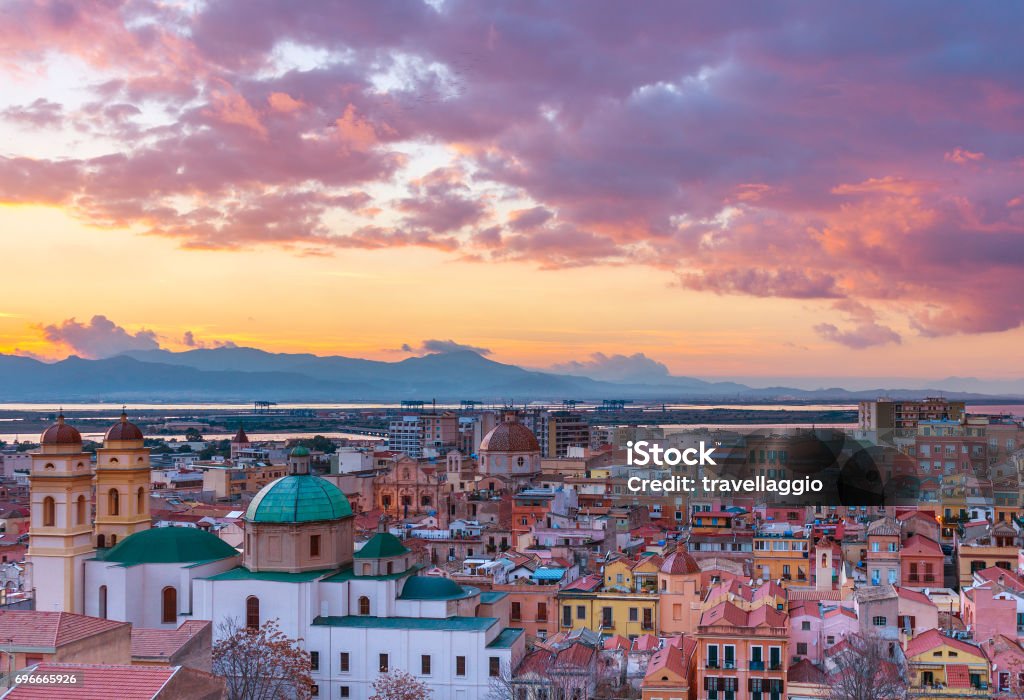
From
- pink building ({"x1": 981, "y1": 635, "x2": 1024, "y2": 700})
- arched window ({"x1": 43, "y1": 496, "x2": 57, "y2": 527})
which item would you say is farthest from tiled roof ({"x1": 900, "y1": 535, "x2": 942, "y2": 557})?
arched window ({"x1": 43, "y1": 496, "x2": 57, "y2": 527})

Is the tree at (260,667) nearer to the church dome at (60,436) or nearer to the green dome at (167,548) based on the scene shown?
the green dome at (167,548)

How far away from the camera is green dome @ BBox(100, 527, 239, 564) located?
3381cm

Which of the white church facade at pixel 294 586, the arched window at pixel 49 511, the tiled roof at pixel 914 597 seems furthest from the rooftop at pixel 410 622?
the tiled roof at pixel 914 597

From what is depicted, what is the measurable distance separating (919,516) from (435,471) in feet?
126

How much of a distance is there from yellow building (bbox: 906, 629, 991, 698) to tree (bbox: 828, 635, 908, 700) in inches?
19.1

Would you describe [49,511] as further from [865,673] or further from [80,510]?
[865,673]

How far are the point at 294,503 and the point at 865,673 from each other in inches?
633

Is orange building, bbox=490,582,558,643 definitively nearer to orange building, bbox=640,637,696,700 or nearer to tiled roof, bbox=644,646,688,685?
tiled roof, bbox=644,646,688,685

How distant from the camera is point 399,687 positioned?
28.9 m

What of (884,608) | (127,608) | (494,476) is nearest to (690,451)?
(494,476)

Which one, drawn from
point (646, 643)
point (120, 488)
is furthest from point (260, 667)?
point (120, 488)

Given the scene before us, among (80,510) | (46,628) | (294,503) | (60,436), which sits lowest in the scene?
(46,628)

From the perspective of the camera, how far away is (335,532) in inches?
1334

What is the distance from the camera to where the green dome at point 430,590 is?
107ft
